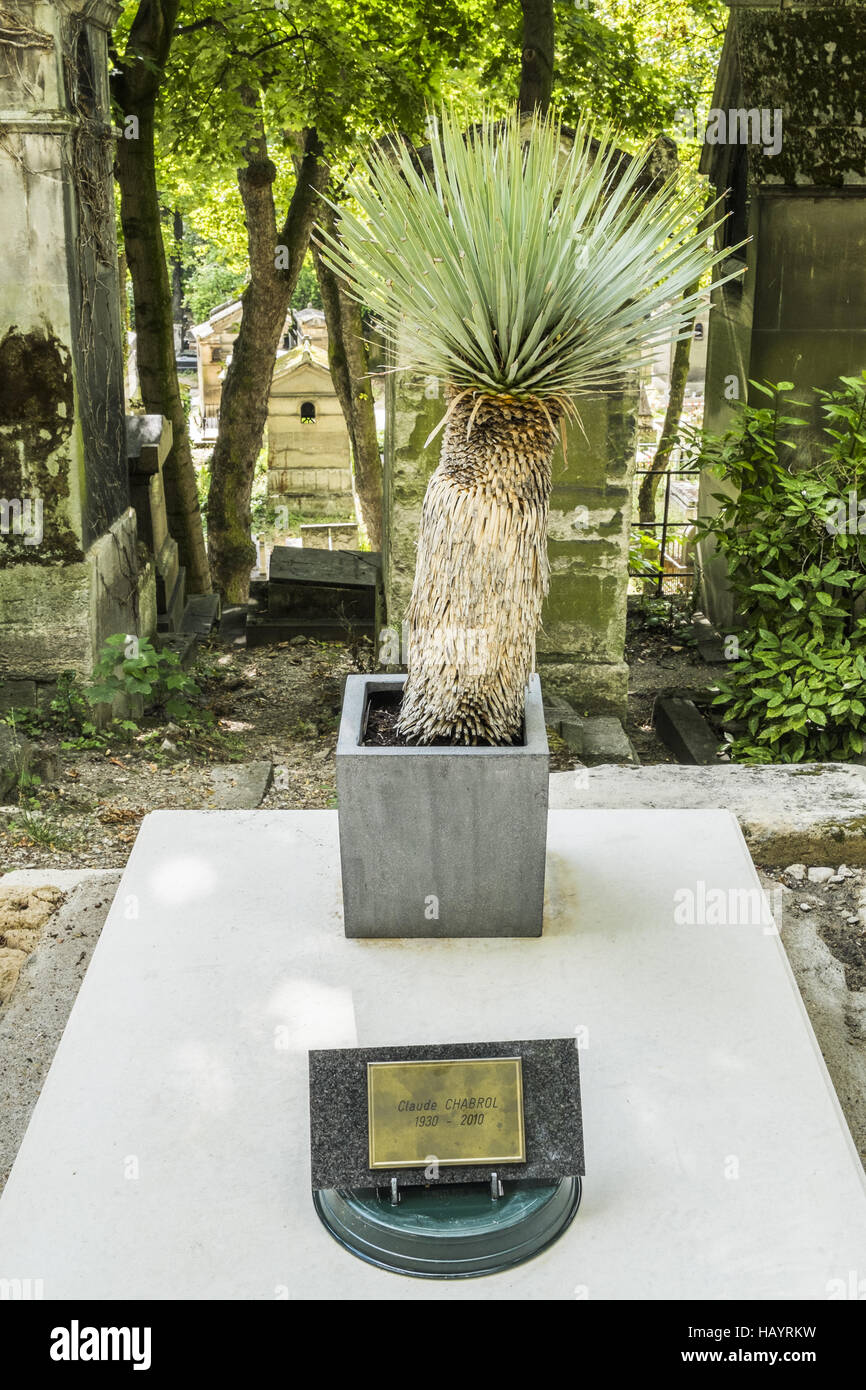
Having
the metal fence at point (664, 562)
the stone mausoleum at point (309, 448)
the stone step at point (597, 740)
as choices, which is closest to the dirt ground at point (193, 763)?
the stone step at point (597, 740)

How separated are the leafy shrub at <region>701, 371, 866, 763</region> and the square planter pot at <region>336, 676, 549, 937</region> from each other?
109 inches

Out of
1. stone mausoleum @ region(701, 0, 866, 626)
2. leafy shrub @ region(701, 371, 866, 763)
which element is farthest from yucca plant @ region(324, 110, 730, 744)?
stone mausoleum @ region(701, 0, 866, 626)

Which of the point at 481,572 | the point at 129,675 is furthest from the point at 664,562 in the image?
Result: the point at 481,572

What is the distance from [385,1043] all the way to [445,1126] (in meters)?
0.38

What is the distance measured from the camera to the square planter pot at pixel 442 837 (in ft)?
9.52

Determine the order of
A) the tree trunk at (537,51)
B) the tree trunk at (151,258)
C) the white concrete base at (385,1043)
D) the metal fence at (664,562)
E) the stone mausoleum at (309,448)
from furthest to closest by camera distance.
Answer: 1. the stone mausoleum at (309,448)
2. the metal fence at (664,562)
3. the tree trunk at (151,258)
4. the tree trunk at (537,51)
5. the white concrete base at (385,1043)

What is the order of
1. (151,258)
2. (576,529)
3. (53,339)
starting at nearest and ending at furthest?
1. (53,339)
2. (576,529)
3. (151,258)

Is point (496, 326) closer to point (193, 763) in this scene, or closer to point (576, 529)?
point (193, 763)

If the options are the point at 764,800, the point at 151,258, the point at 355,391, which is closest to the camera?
the point at 764,800

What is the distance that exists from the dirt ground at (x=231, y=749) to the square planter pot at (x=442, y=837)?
70.7 inches

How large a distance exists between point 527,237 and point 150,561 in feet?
18.2

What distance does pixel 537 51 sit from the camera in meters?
7.44

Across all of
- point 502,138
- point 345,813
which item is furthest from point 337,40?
point 345,813

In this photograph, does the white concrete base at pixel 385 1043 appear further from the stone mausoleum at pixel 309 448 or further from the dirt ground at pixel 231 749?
the stone mausoleum at pixel 309 448
